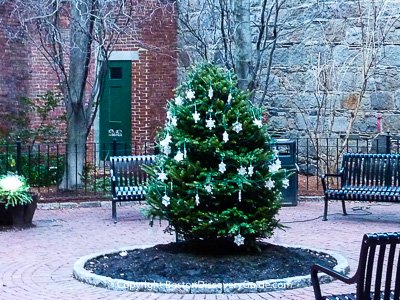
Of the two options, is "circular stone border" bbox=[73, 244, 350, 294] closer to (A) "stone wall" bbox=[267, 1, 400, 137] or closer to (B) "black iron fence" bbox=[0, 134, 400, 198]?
(B) "black iron fence" bbox=[0, 134, 400, 198]

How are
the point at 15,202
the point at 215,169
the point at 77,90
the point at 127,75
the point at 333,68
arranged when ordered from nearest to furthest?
the point at 215,169, the point at 15,202, the point at 77,90, the point at 333,68, the point at 127,75

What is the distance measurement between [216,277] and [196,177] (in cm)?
101

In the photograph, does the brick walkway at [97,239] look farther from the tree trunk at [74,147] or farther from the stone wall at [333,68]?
the stone wall at [333,68]

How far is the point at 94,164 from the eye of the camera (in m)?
17.3

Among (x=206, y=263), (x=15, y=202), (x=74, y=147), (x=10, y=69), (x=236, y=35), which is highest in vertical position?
(x=236, y=35)

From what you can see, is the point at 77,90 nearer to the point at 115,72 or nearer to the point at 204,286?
the point at 115,72

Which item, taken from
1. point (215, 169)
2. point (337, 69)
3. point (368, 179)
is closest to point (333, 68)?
point (337, 69)

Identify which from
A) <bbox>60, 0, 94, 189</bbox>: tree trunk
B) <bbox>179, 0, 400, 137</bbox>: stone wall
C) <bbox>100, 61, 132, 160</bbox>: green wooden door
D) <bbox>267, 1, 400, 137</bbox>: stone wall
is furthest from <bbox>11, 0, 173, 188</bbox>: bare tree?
<bbox>100, 61, 132, 160</bbox>: green wooden door

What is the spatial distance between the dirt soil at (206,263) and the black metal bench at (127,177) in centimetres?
389

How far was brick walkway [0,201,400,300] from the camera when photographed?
7.54 m

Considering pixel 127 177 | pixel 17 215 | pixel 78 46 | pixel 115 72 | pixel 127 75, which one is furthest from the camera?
pixel 115 72

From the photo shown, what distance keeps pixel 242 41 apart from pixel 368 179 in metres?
3.61

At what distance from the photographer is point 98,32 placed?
15.1 m

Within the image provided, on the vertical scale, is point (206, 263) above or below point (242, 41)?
below
